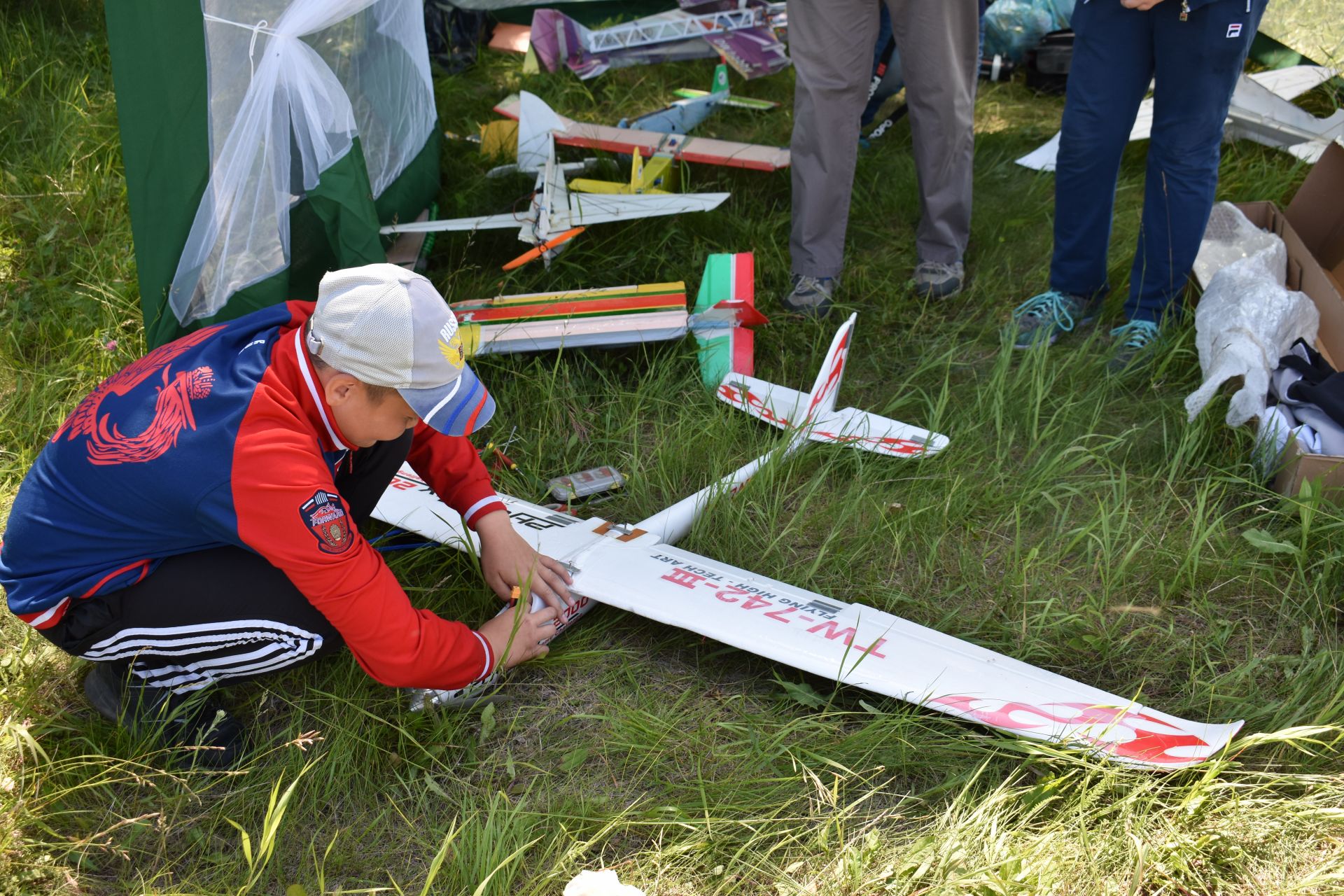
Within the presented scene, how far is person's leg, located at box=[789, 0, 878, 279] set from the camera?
141 inches

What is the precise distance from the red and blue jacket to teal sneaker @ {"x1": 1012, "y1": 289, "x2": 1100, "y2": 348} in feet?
8.35

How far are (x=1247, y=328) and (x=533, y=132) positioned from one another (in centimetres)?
304

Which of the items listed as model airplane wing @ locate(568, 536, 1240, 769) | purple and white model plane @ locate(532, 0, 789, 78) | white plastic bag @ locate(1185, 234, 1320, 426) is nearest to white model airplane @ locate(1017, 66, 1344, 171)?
white plastic bag @ locate(1185, 234, 1320, 426)

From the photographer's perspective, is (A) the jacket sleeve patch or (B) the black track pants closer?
(A) the jacket sleeve patch

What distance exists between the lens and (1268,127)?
16.2 feet

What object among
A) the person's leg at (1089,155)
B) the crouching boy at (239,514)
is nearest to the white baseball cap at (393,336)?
the crouching boy at (239,514)

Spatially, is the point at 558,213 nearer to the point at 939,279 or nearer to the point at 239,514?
the point at 939,279

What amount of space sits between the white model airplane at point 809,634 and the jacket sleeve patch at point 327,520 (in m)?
0.58

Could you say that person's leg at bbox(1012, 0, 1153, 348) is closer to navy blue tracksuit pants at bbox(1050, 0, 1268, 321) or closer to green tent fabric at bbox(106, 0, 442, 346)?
navy blue tracksuit pants at bbox(1050, 0, 1268, 321)

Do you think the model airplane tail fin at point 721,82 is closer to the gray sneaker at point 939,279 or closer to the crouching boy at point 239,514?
the gray sneaker at point 939,279

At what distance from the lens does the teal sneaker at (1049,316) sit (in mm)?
3682

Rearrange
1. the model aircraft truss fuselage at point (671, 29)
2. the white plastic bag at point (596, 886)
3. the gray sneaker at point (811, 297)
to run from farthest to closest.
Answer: the model aircraft truss fuselage at point (671, 29)
the gray sneaker at point (811, 297)
the white plastic bag at point (596, 886)

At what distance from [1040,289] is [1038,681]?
7.65 feet

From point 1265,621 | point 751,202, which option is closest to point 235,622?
point 1265,621
